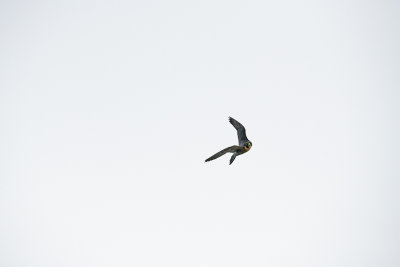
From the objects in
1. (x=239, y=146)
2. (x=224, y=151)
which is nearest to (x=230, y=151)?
(x=239, y=146)

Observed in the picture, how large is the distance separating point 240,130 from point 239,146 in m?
5.92

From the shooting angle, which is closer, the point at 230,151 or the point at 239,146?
the point at 230,151

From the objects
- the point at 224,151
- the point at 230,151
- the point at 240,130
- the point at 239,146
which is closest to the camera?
the point at 224,151

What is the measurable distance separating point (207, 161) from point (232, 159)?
10.2 ft

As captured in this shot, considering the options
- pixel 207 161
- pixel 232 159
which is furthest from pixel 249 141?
pixel 207 161

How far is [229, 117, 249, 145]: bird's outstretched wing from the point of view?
1097 inches

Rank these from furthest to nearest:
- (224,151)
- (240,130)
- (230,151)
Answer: (240,130), (230,151), (224,151)

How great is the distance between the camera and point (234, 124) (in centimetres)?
3025

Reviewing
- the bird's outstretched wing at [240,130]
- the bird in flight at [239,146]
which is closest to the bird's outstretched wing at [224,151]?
the bird in flight at [239,146]

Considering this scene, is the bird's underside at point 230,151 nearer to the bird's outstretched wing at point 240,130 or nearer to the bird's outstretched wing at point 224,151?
the bird's outstretched wing at point 224,151

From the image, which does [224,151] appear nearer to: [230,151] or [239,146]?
[230,151]

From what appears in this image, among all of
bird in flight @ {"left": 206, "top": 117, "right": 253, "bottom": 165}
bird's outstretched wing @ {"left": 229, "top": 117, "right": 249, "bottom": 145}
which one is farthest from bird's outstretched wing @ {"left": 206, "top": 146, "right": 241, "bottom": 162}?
bird's outstretched wing @ {"left": 229, "top": 117, "right": 249, "bottom": 145}

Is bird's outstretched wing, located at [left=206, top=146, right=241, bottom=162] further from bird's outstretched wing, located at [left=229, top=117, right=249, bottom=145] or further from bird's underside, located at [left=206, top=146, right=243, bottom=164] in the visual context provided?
bird's outstretched wing, located at [left=229, top=117, right=249, bottom=145]

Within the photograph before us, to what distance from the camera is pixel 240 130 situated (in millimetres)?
29203
